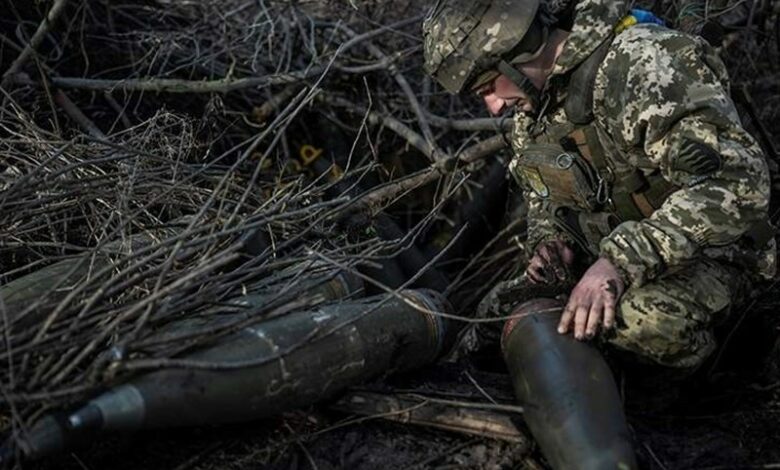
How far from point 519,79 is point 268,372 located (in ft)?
4.85

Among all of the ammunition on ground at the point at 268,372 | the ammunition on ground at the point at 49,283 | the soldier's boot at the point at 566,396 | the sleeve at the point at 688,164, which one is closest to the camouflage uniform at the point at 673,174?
the sleeve at the point at 688,164

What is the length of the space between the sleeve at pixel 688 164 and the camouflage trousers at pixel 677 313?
14 centimetres

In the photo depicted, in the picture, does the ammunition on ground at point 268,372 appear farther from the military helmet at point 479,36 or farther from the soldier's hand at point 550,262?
the military helmet at point 479,36

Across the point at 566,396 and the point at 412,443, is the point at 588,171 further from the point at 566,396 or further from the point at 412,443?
the point at 412,443

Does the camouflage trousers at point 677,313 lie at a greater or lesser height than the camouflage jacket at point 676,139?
lesser

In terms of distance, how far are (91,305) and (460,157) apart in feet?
9.31

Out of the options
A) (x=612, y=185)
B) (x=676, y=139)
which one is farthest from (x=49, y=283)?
(x=676, y=139)

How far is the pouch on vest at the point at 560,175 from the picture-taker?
12.0 feet

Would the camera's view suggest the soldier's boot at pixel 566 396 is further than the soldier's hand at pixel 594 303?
No

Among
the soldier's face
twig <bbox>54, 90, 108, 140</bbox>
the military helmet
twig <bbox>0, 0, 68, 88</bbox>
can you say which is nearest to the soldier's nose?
the soldier's face

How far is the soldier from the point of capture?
124 inches

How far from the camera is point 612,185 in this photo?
145 inches

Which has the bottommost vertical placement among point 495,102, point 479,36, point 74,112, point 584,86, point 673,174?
point 74,112

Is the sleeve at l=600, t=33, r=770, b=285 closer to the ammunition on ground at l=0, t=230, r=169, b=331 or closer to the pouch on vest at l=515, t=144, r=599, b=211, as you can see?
the pouch on vest at l=515, t=144, r=599, b=211
